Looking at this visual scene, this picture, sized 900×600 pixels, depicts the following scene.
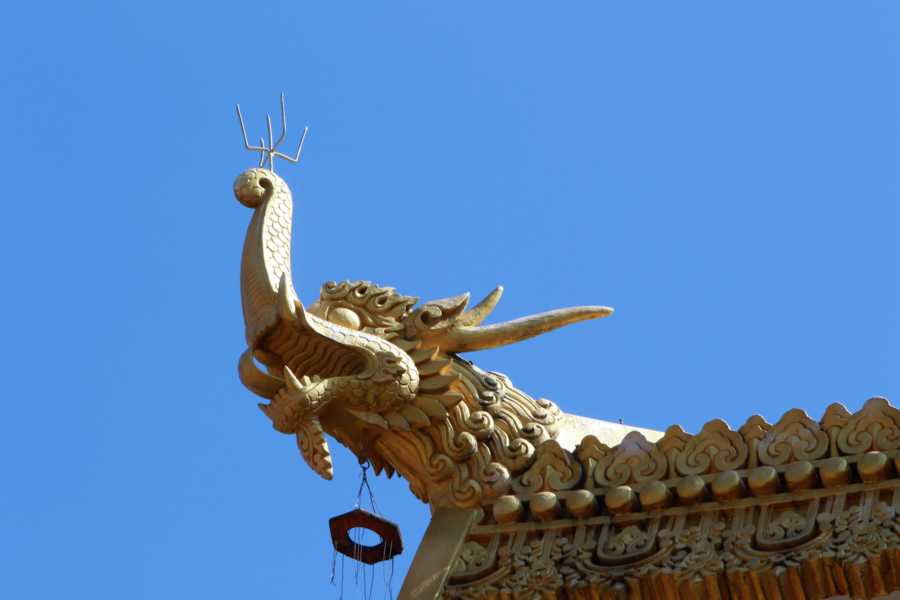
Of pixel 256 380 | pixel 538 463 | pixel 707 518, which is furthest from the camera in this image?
pixel 256 380

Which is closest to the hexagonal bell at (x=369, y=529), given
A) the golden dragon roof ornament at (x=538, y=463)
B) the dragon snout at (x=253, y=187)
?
the golden dragon roof ornament at (x=538, y=463)

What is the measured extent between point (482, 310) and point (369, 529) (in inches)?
52.6

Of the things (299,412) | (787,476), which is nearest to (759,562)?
(787,476)

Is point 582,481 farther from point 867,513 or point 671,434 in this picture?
point 867,513

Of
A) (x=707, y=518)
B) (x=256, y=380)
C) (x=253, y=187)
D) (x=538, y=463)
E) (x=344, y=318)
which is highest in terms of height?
(x=253, y=187)

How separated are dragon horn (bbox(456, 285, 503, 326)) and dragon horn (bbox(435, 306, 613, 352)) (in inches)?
2.7

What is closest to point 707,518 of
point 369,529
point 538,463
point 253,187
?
point 538,463

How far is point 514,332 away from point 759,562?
7.40ft

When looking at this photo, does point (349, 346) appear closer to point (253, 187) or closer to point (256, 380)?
point (256, 380)

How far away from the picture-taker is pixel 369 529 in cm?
1639

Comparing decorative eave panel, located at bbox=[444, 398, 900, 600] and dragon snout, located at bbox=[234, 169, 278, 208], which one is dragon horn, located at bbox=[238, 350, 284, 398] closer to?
dragon snout, located at bbox=[234, 169, 278, 208]

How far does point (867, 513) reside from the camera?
48.1 ft

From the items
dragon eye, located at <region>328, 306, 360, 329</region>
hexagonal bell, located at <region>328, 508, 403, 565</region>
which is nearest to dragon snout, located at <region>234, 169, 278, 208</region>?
dragon eye, located at <region>328, 306, 360, 329</region>

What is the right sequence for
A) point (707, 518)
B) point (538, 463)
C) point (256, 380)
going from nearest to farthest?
point (707, 518) < point (538, 463) < point (256, 380)
